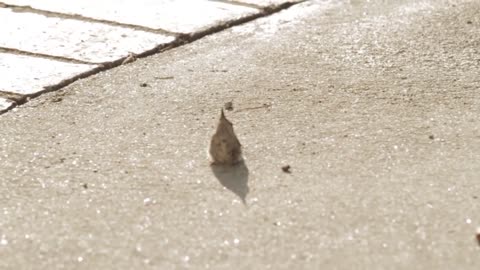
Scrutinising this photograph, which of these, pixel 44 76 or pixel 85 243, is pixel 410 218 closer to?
pixel 85 243

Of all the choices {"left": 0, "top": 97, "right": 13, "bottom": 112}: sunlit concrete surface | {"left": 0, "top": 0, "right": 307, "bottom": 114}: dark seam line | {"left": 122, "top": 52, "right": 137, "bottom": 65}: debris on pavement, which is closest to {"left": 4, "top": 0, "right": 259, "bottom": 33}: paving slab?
{"left": 0, "top": 0, "right": 307, "bottom": 114}: dark seam line

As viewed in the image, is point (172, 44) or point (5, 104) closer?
point (5, 104)

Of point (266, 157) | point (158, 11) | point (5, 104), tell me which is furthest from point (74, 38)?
point (266, 157)

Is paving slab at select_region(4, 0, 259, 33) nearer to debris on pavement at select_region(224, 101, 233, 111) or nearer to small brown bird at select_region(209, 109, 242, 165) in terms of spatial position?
debris on pavement at select_region(224, 101, 233, 111)

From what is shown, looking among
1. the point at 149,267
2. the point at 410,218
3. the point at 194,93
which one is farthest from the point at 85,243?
the point at 194,93

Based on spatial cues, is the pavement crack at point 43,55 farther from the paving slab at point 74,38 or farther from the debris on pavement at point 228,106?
the debris on pavement at point 228,106

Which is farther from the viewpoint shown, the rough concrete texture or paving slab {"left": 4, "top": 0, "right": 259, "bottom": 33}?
paving slab {"left": 4, "top": 0, "right": 259, "bottom": 33}

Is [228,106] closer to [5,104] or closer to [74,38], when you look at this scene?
[5,104]
